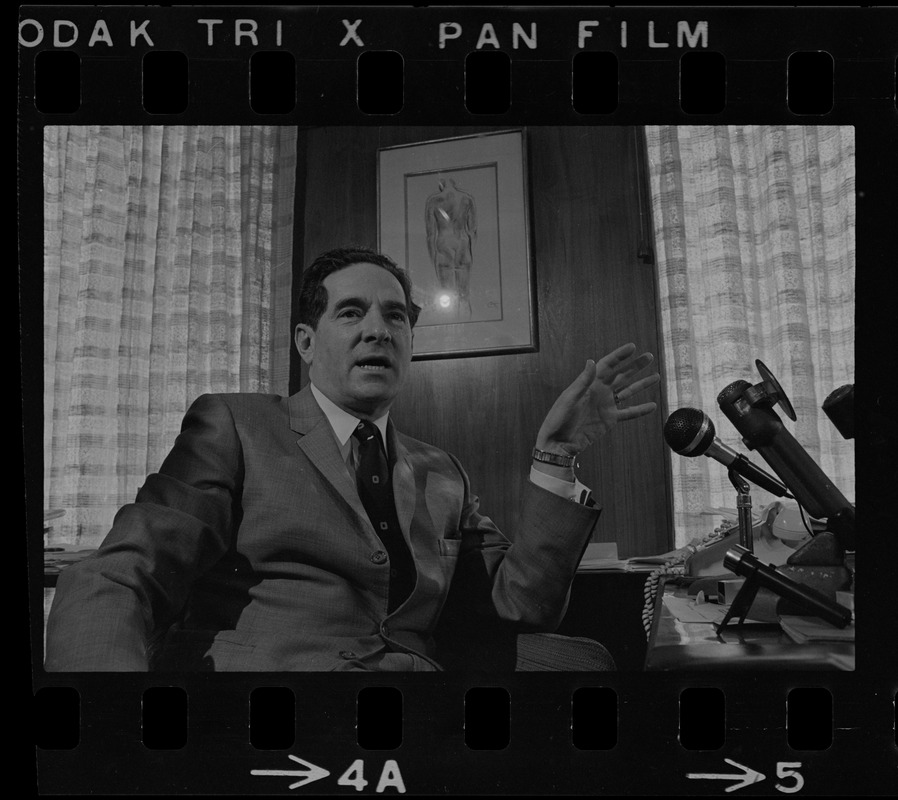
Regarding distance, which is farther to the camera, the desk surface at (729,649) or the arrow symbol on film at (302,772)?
the arrow symbol on film at (302,772)

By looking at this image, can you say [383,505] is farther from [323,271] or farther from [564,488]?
[323,271]

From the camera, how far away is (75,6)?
242 centimetres

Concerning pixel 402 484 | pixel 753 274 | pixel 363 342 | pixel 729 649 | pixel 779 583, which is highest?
pixel 753 274

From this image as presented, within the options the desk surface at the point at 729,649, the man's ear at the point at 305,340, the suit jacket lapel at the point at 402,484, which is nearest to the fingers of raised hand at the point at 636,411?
the desk surface at the point at 729,649

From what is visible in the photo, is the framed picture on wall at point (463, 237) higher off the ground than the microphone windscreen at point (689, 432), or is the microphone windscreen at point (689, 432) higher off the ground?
the framed picture on wall at point (463, 237)

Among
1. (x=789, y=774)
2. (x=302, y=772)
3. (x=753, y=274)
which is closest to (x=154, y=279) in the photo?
(x=302, y=772)

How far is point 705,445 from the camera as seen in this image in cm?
235

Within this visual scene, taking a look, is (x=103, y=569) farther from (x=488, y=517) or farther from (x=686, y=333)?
(x=686, y=333)

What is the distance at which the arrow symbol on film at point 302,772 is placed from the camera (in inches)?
93.1

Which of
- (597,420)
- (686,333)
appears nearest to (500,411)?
(597,420)

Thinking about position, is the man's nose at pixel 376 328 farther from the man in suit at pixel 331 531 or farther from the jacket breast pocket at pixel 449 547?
the jacket breast pocket at pixel 449 547

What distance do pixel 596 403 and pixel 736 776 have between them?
0.93 meters

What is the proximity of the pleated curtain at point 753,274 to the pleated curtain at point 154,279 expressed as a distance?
933mm

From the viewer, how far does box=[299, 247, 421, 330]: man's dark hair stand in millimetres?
2391
